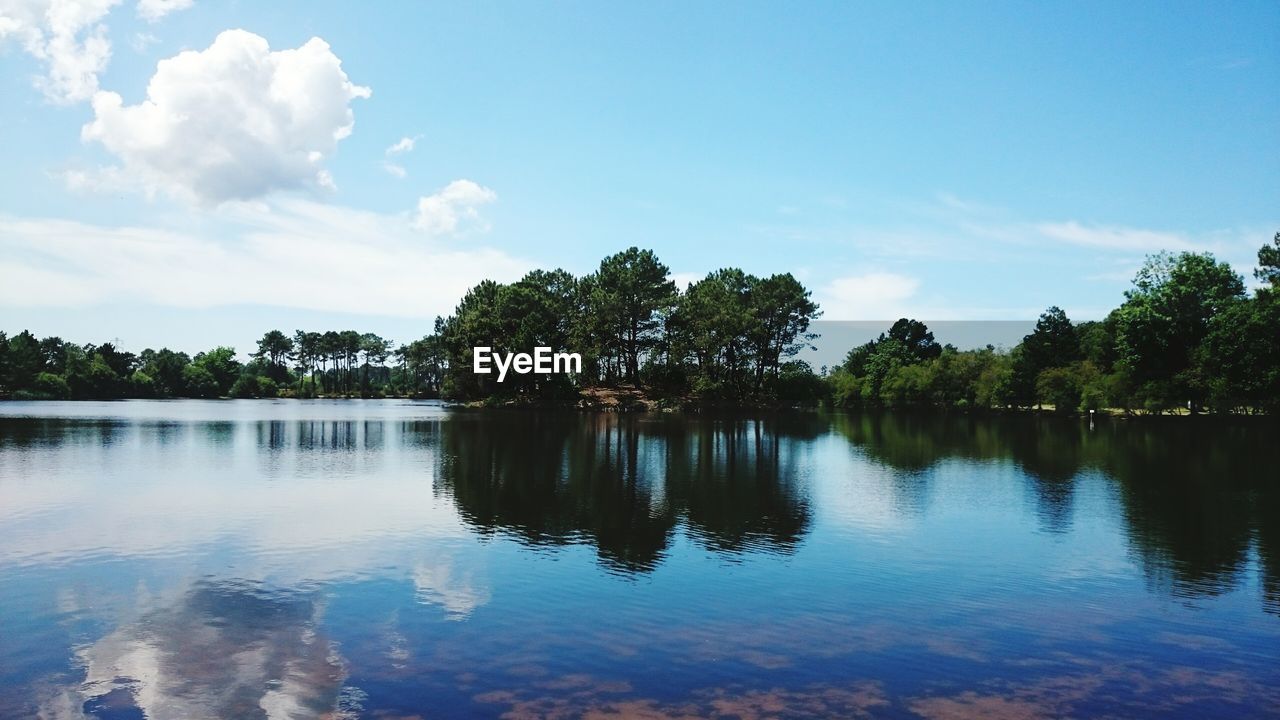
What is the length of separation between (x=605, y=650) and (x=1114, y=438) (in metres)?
72.4

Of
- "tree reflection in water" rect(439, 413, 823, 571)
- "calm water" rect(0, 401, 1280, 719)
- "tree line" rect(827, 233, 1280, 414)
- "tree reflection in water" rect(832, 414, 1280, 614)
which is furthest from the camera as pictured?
"tree line" rect(827, 233, 1280, 414)

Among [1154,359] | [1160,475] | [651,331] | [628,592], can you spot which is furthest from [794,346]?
[628,592]

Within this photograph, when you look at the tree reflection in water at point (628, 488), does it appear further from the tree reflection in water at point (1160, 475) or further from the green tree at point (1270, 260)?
the green tree at point (1270, 260)

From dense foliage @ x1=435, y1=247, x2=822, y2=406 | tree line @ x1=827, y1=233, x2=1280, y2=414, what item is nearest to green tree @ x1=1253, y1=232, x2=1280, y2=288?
tree line @ x1=827, y1=233, x2=1280, y2=414

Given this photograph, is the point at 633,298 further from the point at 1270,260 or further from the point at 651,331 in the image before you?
the point at 1270,260

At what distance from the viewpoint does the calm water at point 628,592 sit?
14422 millimetres

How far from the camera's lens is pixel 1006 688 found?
14.9 meters

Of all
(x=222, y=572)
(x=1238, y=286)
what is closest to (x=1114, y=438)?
(x=1238, y=286)

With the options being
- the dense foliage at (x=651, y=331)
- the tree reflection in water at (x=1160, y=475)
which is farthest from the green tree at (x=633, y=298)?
the tree reflection in water at (x=1160, y=475)

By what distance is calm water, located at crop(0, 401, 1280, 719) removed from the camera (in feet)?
47.3

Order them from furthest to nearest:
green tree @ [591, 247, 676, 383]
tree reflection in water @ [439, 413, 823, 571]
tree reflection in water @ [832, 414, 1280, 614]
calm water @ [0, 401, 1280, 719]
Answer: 1. green tree @ [591, 247, 676, 383]
2. tree reflection in water @ [439, 413, 823, 571]
3. tree reflection in water @ [832, 414, 1280, 614]
4. calm water @ [0, 401, 1280, 719]

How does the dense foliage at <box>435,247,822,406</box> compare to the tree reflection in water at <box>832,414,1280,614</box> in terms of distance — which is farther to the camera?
the dense foliage at <box>435,247,822,406</box>

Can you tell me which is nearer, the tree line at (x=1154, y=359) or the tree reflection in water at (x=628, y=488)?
the tree reflection in water at (x=628, y=488)

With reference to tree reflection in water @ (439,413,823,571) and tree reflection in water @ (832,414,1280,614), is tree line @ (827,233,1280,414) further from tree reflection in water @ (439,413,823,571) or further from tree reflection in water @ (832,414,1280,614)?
tree reflection in water @ (439,413,823,571)
